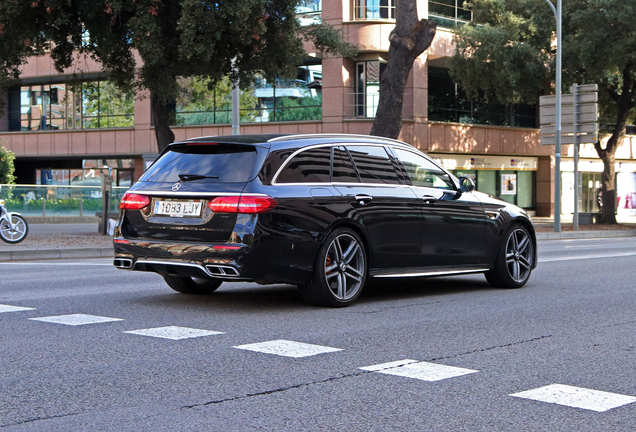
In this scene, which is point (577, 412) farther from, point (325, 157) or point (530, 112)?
point (530, 112)

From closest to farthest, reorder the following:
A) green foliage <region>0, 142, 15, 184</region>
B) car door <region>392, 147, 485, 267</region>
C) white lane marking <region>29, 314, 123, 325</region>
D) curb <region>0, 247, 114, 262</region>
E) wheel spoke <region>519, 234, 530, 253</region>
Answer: white lane marking <region>29, 314, 123, 325</region> → car door <region>392, 147, 485, 267</region> → wheel spoke <region>519, 234, 530, 253</region> → curb <region>0, 247, 114, 262</region> → green foliage <region>0, 142, 15, 184</region>

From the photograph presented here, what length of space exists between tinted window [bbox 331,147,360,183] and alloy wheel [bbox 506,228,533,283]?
2.43 m

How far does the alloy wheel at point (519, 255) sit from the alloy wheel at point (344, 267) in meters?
2.47

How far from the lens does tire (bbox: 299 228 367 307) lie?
7957mm

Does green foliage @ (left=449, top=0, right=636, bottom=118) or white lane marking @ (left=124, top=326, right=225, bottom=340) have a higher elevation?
green foliage @ (left=449, top=0, right=636, bottom=118)

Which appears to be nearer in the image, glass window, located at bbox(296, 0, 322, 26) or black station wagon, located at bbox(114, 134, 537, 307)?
black station wagon, located at bbox(114, 134, 537, 307)

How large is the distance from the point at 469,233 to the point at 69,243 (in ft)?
40.3

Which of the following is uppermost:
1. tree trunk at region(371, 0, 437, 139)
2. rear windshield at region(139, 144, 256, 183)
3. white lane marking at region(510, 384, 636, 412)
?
tree trunk at region(371, 0, 437, 139)

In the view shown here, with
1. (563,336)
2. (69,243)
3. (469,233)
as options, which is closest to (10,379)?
(563,336)

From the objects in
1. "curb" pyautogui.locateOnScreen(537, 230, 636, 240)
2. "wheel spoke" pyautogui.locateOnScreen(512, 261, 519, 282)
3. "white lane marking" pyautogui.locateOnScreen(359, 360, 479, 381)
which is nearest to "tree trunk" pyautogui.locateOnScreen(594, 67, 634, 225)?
"curb" pyautogui.locateOnScreen(537, 230, 636, 240)

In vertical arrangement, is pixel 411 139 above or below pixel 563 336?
above

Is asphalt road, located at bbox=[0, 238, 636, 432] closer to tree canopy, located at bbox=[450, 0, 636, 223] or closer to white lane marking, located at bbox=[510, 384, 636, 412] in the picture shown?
white lane marking, located at bbox=[510, 384, 636, 412]

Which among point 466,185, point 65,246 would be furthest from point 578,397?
point 65,246

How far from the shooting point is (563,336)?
684cm
